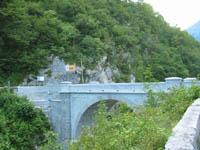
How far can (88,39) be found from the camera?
24.8m

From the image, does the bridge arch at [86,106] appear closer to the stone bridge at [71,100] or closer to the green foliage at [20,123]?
the stone bridge at [71,100]

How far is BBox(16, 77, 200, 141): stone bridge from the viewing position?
41.7 ft

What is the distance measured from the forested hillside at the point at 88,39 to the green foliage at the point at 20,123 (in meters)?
4.90

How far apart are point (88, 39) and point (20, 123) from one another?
13.7 meters

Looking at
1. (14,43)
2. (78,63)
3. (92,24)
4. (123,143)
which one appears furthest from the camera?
(92,24)

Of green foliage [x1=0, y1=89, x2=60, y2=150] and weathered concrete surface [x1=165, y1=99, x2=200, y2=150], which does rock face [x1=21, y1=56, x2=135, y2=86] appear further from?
weathered concrete surface [x1=165, y1=99, x2=200, y2=150]

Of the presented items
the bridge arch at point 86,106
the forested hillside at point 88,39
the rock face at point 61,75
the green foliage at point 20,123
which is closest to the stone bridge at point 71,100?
the bridge arch at point 86,106

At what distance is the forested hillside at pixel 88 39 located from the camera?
19.9 metres

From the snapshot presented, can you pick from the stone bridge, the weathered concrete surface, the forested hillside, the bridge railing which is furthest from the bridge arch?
the weathered concrete surface

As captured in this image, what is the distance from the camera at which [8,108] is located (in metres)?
14.7

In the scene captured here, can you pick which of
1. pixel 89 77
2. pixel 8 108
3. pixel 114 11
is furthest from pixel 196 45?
pixel 8 108

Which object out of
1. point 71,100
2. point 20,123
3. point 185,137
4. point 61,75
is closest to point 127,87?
point 71,100

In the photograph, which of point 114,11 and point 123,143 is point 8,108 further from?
point 114,11

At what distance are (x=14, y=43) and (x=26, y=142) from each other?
10470 mm
